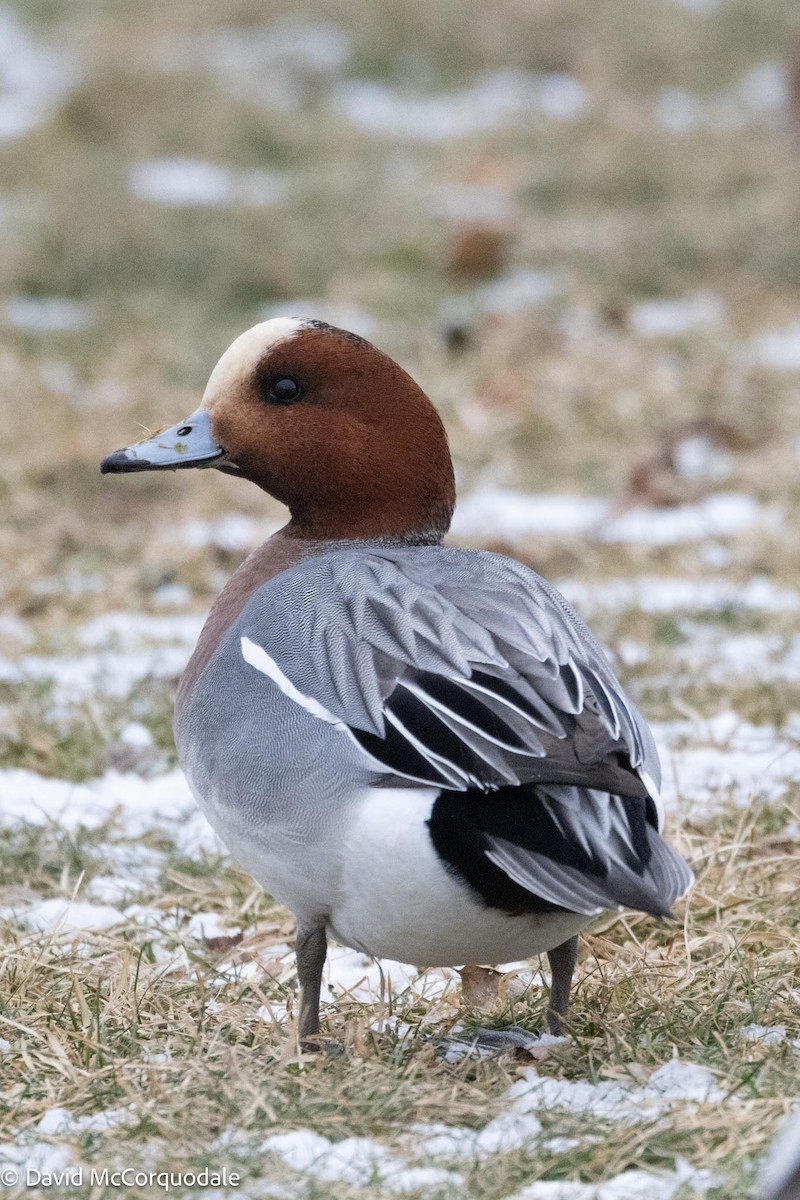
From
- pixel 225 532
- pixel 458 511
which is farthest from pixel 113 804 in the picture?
pixel 458 511

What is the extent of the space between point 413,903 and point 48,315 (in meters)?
6.57

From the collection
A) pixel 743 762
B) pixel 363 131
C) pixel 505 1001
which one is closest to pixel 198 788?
pixel 505 1001

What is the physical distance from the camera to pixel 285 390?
10.4 ft

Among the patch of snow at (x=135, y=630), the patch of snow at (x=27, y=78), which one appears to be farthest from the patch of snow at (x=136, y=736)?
the patch of snow at (x=27, y=78)

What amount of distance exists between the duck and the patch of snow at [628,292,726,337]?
17.2 feet

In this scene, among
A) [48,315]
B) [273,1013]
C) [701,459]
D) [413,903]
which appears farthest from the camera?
[48,315]

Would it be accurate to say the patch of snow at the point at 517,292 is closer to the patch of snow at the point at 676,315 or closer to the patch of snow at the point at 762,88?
the patch of snow at the point at 676,315

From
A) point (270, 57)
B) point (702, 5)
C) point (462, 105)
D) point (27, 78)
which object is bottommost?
point (462, 105)

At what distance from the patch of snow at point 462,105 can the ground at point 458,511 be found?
0.04 m

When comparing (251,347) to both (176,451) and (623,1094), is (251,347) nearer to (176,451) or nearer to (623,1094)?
(176,451)

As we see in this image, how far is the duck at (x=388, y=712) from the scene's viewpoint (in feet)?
7.96

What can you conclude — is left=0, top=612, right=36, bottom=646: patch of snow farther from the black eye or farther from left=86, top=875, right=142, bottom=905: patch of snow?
the black eye

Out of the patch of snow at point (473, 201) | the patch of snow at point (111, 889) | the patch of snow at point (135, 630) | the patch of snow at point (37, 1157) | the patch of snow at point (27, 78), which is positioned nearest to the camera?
the patch of snow at point (37, 1157)

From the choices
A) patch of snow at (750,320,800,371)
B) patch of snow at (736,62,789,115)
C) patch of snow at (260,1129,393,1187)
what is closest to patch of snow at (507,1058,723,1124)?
patch of snow at (260,1129,393,1187)
